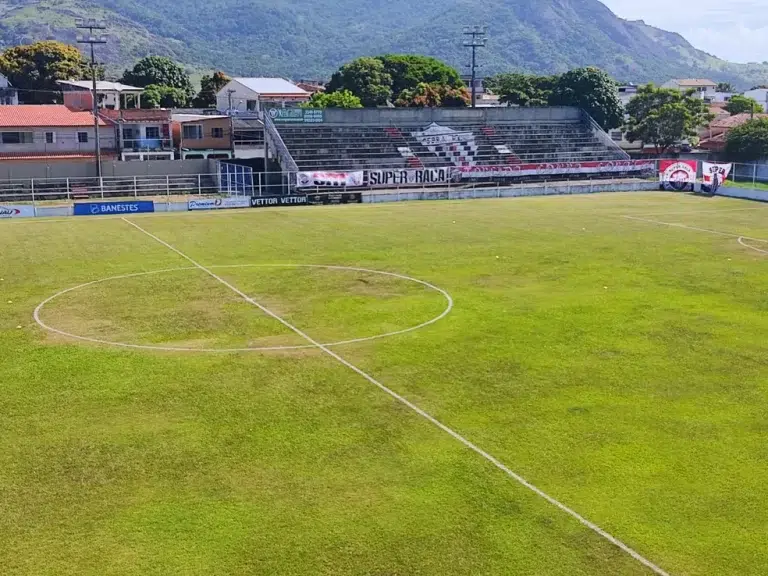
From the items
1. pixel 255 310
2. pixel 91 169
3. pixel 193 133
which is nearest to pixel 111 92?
pixel 193 133

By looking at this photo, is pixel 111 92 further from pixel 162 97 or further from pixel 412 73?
pixel 412 73

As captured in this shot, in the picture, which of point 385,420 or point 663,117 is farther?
point 663,117

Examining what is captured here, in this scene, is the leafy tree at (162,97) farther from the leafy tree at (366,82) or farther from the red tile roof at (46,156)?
the red tile roof at (46,156)

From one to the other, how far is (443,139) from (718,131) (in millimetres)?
44761

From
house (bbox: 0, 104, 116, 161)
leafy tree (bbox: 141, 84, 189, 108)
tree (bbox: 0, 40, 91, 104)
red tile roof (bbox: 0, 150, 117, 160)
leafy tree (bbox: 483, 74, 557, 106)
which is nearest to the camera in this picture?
red tile roof (bbox: 0, 150, 117, 160)

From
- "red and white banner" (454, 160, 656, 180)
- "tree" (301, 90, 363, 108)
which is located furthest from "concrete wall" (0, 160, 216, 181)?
"tree" (301, 90, 363, 108)

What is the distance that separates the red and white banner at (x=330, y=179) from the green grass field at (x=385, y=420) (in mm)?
26397

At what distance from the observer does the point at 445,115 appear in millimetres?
69812

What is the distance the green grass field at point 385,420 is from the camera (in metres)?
9.92

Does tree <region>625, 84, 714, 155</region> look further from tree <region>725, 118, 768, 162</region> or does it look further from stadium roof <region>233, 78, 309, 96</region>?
stadium roof <region>233, 78, 309, 96</region>

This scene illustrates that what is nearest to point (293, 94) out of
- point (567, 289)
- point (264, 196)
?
point (264, 196)

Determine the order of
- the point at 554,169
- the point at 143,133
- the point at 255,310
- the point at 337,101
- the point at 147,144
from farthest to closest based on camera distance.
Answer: the point at 337,101 → the point at 143,133 → the point at 147,144 → the point at 554,169 → the point at 255,310

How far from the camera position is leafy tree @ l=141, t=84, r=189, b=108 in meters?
102

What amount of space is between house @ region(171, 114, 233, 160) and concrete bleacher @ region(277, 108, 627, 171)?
13.8m
